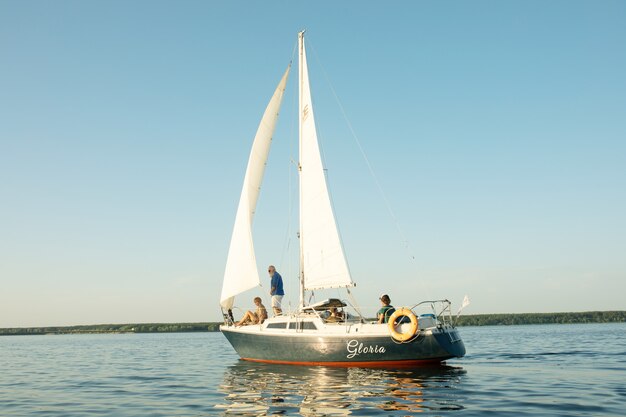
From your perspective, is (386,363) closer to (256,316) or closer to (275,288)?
(275,288)

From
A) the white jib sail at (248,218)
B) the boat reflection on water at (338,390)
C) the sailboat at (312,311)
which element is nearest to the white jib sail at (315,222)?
the sailboat at (312,311)

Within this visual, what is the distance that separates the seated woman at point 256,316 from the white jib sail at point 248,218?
2.88ft

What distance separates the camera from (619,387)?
51.1 feet

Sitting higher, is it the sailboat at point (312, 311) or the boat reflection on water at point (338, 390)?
the sailboat at point (312, 311)

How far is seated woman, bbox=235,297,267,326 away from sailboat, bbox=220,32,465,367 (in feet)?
1.17

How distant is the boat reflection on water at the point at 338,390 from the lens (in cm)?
1342

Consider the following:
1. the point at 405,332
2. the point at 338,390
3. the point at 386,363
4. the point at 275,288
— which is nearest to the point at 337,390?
the point at 338,390

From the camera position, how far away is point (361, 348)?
66.8 ft

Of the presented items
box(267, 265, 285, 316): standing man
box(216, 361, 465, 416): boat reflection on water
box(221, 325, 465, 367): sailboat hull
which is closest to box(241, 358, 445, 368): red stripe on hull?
box(221, 325, 465, 367): sailboat hull

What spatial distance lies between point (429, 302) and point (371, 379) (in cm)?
442

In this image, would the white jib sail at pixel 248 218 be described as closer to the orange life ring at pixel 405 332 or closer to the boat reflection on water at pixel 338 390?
the boat reflection on water at pixel 338 390

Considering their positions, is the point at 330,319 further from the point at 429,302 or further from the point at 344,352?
the point at 429,302

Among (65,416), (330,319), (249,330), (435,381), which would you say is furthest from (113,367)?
(435,381)

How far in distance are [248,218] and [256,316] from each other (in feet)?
14.8
